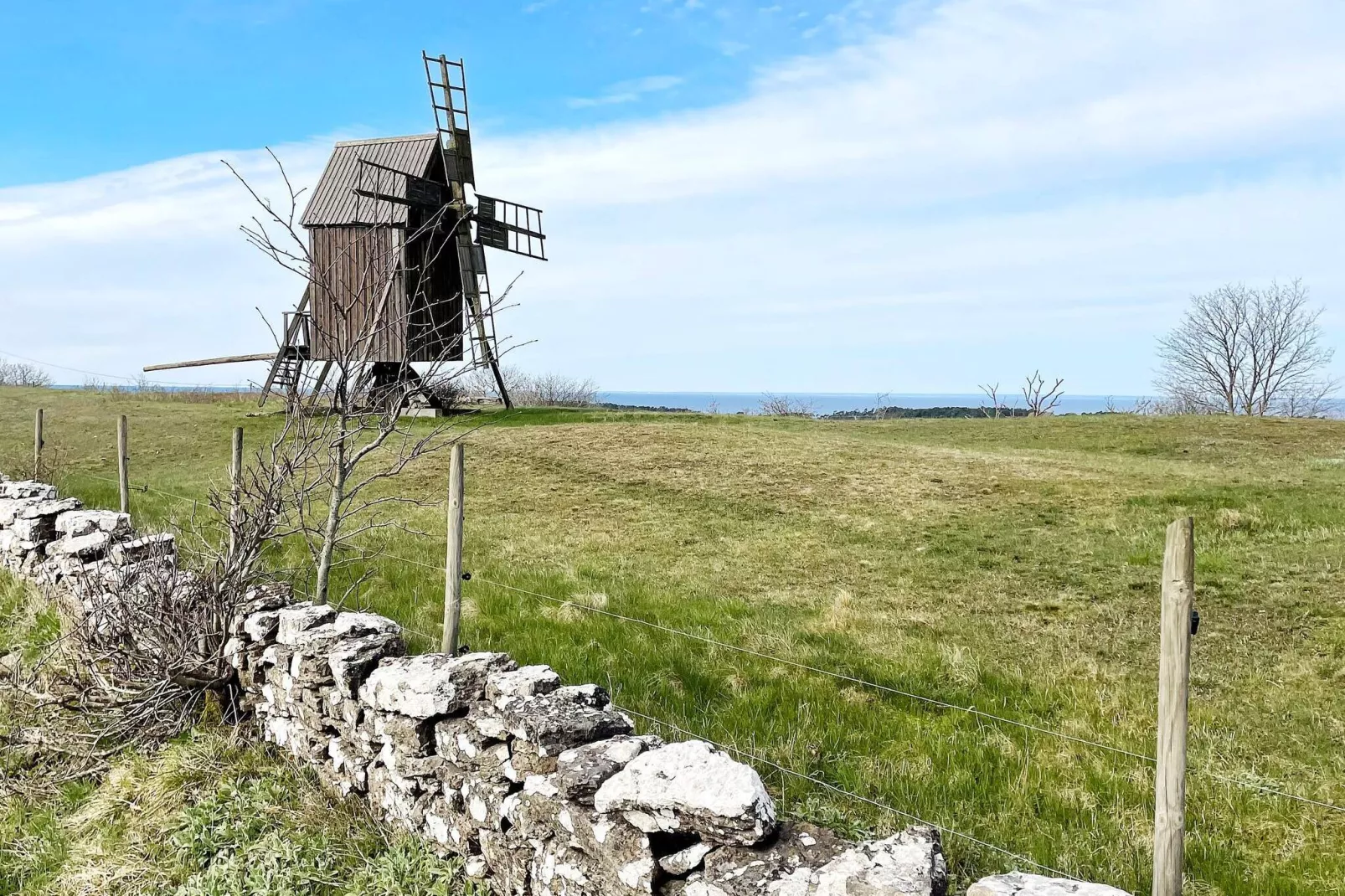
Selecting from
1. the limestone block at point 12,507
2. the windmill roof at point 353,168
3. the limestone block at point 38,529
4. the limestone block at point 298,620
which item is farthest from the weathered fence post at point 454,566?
the windmill roof at point 353,168

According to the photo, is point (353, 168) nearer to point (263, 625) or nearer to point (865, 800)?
point (263, 625)

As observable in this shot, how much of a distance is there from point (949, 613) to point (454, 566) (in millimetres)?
5895

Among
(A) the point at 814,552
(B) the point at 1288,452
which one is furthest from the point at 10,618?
(B) the point at 1288,452

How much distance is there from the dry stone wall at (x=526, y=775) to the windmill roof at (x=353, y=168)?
22.4m

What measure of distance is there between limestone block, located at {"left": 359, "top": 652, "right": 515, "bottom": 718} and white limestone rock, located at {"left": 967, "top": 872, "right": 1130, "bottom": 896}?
10.1ft

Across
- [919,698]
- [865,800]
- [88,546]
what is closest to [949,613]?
[919,698]

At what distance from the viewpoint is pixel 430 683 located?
4.99 metres

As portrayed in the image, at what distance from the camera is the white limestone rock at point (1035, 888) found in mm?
2666

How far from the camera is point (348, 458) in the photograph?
282 inches

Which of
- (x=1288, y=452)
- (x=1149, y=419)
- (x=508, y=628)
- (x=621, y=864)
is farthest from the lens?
(x=1149, y=419)

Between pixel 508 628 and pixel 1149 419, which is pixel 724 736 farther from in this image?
pixel 1149 419

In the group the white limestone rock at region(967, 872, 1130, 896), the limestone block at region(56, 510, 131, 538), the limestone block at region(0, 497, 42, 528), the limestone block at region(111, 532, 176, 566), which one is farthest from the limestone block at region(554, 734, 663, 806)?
the limestone block at region(0, 497, 42, 528)

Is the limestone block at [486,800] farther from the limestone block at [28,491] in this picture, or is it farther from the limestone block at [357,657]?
the limestone block at [28,491]

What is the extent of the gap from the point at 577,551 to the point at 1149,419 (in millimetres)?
22969
